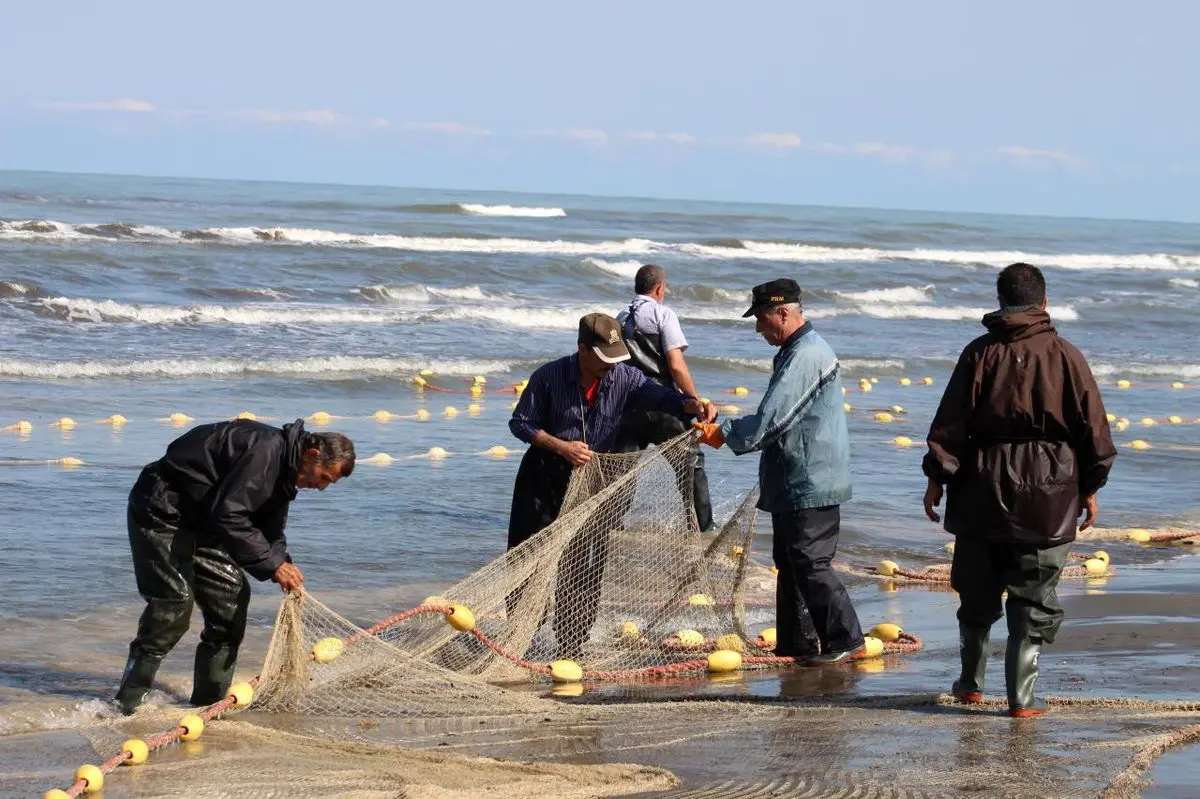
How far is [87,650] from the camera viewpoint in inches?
264

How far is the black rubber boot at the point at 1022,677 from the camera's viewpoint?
527 cm

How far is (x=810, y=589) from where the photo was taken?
627 cm

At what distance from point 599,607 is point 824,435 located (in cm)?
146

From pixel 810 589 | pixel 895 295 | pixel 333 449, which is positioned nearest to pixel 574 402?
pixel 810 589

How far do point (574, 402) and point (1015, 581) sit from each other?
82.3 inches

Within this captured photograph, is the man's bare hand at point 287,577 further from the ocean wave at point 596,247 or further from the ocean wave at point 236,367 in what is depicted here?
the ocean wave at point 596,247

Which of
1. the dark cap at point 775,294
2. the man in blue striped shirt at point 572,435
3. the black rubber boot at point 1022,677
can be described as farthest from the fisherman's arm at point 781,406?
the black rubber boot at point 1022,677

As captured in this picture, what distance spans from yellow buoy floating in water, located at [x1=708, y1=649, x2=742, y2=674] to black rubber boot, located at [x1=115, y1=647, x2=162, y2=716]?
2.29m

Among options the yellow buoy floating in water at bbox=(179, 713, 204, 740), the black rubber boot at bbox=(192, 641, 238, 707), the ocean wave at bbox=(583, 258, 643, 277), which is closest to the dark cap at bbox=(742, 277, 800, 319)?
the black rubber boot at bbox=(192, 641, 238, 707)

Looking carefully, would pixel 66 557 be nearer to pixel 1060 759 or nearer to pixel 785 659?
pixel 785 659

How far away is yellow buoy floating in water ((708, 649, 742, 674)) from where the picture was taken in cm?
657

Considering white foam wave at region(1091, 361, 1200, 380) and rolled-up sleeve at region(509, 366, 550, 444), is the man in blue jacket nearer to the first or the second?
rolled-up sleeve at region(509, 366, 550, 444)

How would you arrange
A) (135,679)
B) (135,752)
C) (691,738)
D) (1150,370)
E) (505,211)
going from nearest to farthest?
(135,752)
(691,738)
(135,679)
(1150,370)
(505,211)

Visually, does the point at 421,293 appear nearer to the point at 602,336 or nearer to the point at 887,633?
the point at 887,633
